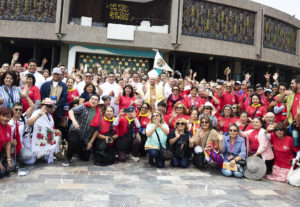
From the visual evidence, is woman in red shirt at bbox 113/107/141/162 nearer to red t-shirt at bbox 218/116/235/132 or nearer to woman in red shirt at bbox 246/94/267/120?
red t-shirt at bbox 218/116/235/132

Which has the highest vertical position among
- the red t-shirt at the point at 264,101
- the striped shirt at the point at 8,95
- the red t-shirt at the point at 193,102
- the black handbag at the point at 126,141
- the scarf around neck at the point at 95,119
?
the red t-shirt at the point at 264,101

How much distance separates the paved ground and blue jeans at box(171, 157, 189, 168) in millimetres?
257

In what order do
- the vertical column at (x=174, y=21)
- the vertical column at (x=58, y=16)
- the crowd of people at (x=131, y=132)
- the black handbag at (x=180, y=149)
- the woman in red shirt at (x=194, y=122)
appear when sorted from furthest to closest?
the vertical column at (x=174, y=21)
the vertical column at (x=58, y=16)
the woman in red shirt at (x=194, y=122)
the black handbag at (x=180, y=149)
the crowd of people at (x=131, y=132)

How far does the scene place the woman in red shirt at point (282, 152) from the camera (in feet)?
17.1

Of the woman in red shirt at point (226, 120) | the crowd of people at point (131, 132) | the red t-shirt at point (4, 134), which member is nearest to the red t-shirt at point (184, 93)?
the crowd of people at point (131, 132)

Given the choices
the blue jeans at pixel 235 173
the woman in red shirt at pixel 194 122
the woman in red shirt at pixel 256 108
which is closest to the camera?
the blue jeans at pixel 235 173

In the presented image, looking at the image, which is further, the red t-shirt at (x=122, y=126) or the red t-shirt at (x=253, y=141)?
the red t-shirt at (x=122, y=126)

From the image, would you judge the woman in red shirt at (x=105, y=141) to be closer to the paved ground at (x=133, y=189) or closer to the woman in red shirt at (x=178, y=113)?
the paved ground at (x=133, y=189)

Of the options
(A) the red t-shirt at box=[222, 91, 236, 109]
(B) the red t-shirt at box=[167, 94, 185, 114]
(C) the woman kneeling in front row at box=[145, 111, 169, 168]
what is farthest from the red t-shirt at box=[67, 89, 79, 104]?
(A) the red t-shirt at box=[222, 91, 236, 109]

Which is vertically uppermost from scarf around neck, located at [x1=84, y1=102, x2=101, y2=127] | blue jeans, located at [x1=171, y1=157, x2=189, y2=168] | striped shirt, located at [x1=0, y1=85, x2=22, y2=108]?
striped shirt, located at [x1=0, y1=85, x2=22, y2=108]

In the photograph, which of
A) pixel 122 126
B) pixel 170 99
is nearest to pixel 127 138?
pixel 122 126

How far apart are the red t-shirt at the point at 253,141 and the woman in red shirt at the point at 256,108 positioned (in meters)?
1.20

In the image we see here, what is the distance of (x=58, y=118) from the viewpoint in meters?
6.41

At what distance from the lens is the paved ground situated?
144 inches
